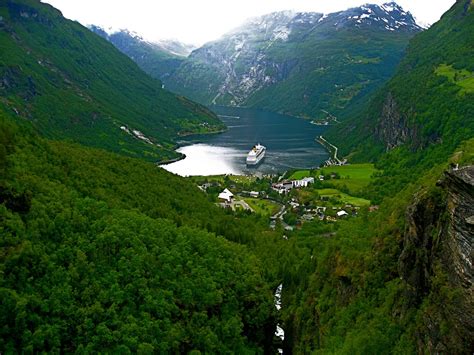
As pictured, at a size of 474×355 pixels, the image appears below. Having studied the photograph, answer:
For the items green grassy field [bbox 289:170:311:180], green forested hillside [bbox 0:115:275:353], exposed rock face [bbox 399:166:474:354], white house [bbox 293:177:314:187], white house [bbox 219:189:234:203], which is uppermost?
exposed rock face [bbox 399:166:474:354]

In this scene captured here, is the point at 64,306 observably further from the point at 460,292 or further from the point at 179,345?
the point at 460,292

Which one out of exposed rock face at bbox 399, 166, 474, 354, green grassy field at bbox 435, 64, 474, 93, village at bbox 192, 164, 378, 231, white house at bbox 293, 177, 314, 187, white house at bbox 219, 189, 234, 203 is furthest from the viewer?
green grassy field at bbox 435, 64, 474, 93

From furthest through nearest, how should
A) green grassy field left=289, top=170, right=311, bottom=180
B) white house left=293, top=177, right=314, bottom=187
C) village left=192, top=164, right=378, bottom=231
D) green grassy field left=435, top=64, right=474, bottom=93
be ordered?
1. green grassy field left=289, top=170, right=311, bottom=180
2. green grassy field left=435, top=64, right=474, bottom=93
3. white house left=293, top=177, right=314, bottom=187
4. village left=192, top=164, right=378, bottom=231

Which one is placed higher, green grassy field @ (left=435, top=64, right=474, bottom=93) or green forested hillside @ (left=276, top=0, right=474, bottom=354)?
green grassy field @ (left=435, top=64, right=474, bottom=93)

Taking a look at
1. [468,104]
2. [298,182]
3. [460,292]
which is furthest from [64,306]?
[468,104]

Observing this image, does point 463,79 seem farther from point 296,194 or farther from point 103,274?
point 103,274

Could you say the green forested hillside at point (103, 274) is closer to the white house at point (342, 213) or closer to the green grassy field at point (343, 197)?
the white house at point (342, 213)

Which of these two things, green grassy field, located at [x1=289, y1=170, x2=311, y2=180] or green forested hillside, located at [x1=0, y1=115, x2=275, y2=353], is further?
green grassy field, located at [x1=289, y1=170, x2=311, y2=180]

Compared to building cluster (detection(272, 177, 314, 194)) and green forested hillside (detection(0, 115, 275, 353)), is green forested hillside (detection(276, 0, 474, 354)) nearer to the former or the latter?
green forested hillside (detection(0, 115, 275, 353))

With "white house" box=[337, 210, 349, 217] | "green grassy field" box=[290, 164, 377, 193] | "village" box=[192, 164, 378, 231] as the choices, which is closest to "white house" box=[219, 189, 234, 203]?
"village" box=[192, 164, 378, 231]

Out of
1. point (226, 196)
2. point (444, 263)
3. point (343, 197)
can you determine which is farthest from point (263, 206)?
point (444, 263)
